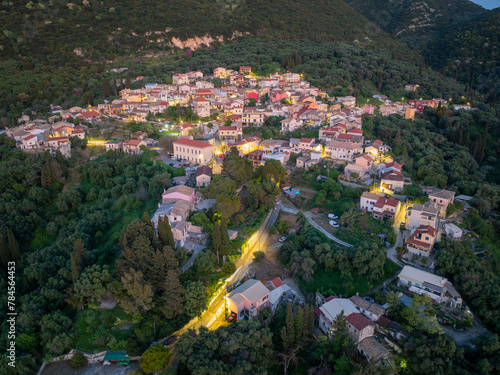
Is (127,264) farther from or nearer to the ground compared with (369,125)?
nearer to the ground

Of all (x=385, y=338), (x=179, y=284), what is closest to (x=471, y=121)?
(x=385, y=338)

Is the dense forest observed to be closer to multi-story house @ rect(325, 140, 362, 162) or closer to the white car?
multi-story house @ rect(325, 140, 362, 162)

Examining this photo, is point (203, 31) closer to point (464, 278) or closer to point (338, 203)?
point (338, 203)

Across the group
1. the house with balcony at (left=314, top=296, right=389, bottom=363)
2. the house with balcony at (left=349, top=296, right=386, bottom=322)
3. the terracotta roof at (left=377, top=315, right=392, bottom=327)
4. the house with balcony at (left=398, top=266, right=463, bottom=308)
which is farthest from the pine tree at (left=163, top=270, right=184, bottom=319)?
the house with balcony at (left=398, top=266, right=463, bottom=308)

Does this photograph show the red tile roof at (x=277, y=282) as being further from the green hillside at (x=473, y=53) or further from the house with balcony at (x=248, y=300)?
the green hillside at (x=473, y=53)

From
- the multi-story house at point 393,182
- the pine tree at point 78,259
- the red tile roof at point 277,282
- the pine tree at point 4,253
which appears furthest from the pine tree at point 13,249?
the multi-story house at point 393,182
